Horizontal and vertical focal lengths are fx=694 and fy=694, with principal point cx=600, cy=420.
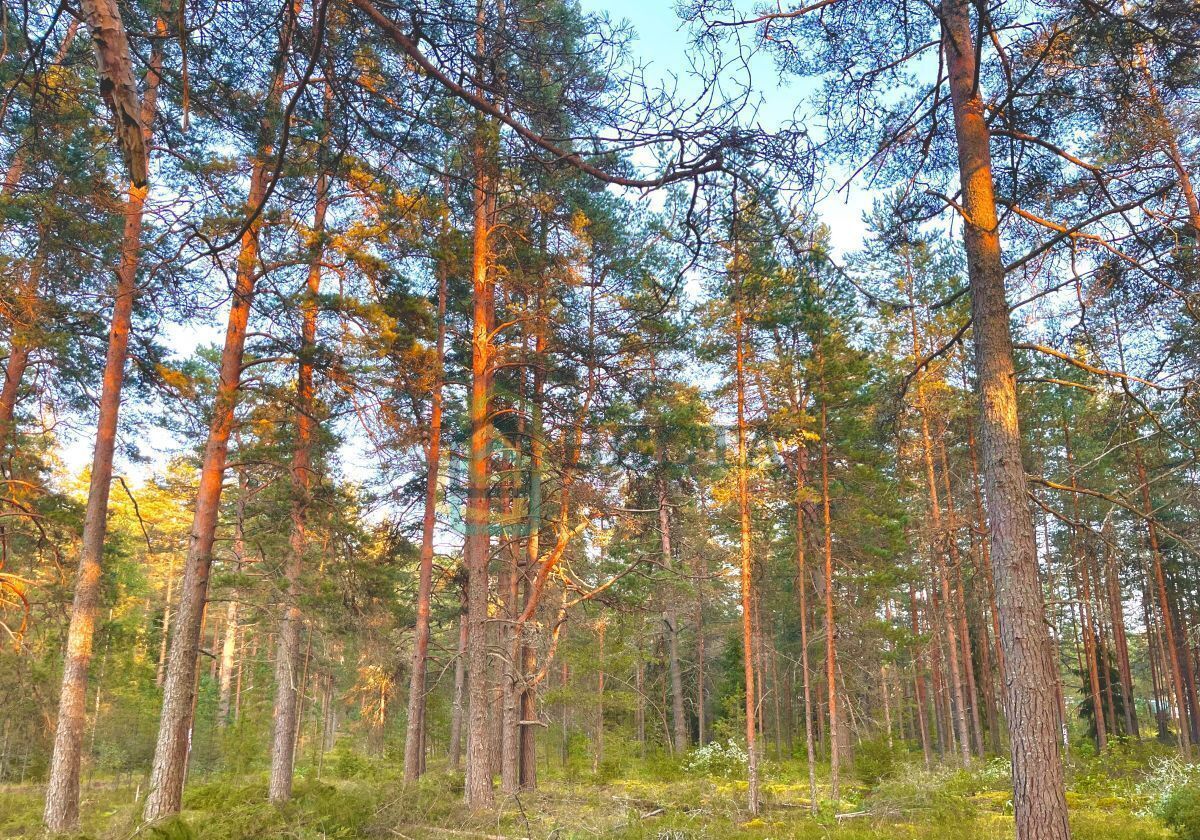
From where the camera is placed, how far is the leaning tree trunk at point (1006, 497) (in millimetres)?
4977

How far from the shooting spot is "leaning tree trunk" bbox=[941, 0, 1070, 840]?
4.98 metres

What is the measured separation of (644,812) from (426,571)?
6323mm

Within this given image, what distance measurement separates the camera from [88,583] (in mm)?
9773

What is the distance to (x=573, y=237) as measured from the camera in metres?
12.9

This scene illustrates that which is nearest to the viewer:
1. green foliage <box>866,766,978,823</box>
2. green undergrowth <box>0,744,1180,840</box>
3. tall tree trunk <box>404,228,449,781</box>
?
green undergrowth <box>0,744,1180,840</box>

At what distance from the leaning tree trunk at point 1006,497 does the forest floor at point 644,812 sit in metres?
4.39

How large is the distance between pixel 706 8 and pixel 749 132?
8.63ft

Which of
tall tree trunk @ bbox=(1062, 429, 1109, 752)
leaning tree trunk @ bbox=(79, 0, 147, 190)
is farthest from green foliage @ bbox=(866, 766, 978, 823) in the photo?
leaning tree trunk @ bbox=(79, 0, 147, 190)

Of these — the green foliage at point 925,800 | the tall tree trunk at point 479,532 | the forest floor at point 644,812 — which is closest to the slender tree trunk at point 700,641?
the tall tree trunk at point 479,532

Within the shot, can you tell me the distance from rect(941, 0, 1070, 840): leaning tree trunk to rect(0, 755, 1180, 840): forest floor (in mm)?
4392

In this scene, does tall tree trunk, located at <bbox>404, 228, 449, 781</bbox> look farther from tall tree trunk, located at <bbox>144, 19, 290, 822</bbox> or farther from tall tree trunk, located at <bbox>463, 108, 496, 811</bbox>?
tall tree trunk, located at <bbox>144, 19, 290, 822</bbox>

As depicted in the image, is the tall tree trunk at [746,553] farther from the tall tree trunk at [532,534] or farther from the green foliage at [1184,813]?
the green foliage at [1184,813]

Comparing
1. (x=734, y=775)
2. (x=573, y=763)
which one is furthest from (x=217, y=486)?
(x=573, y=763)

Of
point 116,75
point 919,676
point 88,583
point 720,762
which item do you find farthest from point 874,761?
point 116,75
